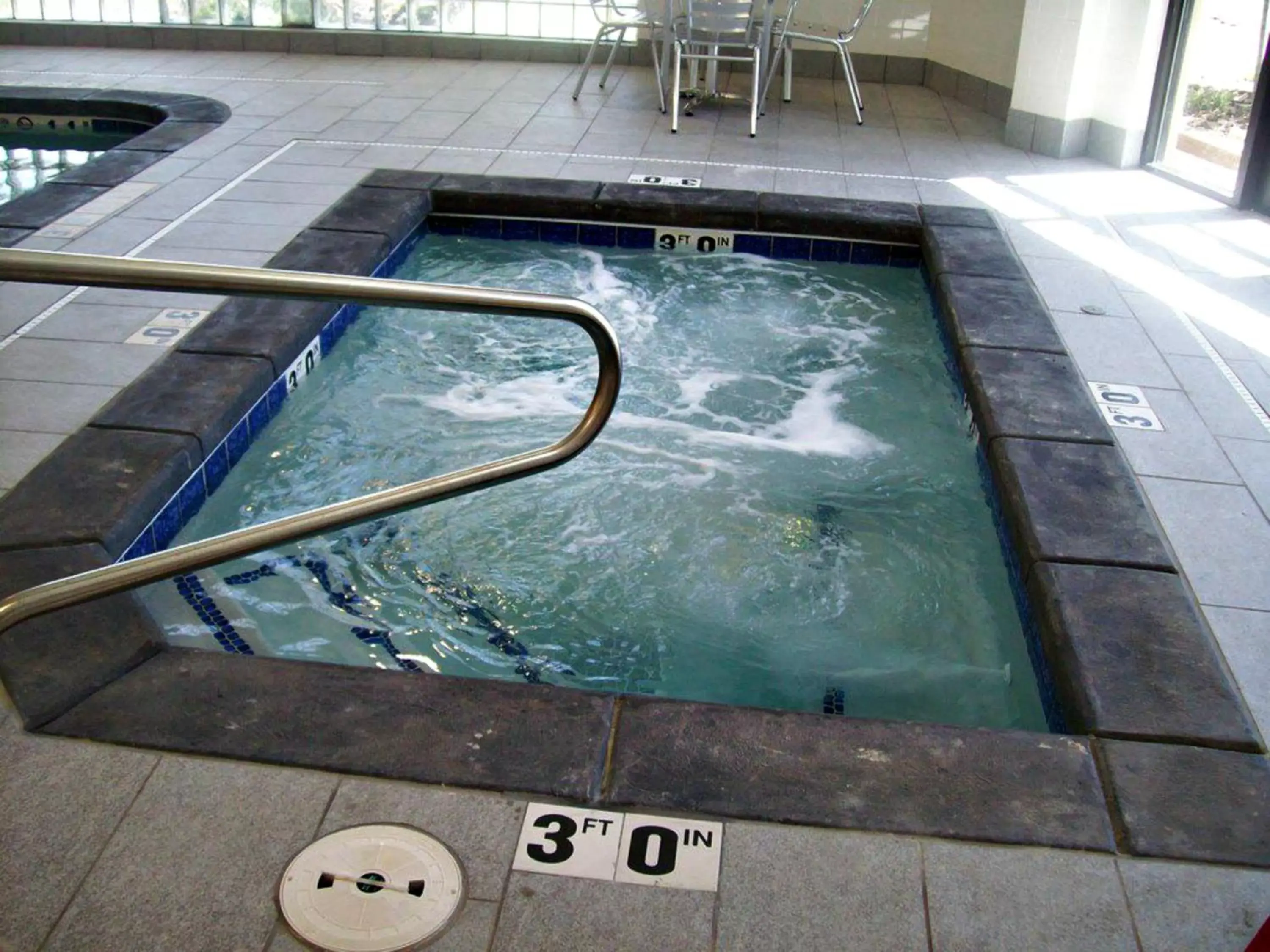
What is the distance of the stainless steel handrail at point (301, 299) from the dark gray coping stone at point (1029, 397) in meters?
1.63

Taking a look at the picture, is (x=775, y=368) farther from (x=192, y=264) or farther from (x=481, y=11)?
(x=481, y=11)

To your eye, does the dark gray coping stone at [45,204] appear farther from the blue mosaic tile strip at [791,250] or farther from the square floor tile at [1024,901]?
the square floor tile at [1024,901]

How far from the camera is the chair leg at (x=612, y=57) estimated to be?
256 inches

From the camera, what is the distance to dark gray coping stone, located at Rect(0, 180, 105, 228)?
4391 mm

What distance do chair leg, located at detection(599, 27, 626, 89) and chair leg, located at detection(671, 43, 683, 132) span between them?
436 millimetres

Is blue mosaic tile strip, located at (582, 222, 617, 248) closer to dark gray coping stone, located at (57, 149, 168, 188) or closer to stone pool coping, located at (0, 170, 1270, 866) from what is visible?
dark gray coping stone, located at (57, 149, 168, 188)

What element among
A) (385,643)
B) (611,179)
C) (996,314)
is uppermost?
(611,179)

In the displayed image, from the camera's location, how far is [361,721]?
1.98 m

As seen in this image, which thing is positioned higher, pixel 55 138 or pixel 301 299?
pixel 301 299

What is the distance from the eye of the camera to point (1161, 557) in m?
2.53

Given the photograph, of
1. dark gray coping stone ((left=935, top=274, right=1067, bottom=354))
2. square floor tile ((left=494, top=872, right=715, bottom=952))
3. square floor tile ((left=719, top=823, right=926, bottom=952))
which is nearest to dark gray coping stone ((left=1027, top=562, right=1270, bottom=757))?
square floor tile ((left=719, top=823, right=926, bottom=952))

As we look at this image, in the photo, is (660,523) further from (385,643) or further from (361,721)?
(361,721)

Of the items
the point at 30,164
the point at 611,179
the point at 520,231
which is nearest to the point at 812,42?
the point at 611,179

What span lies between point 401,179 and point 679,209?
117 cm
